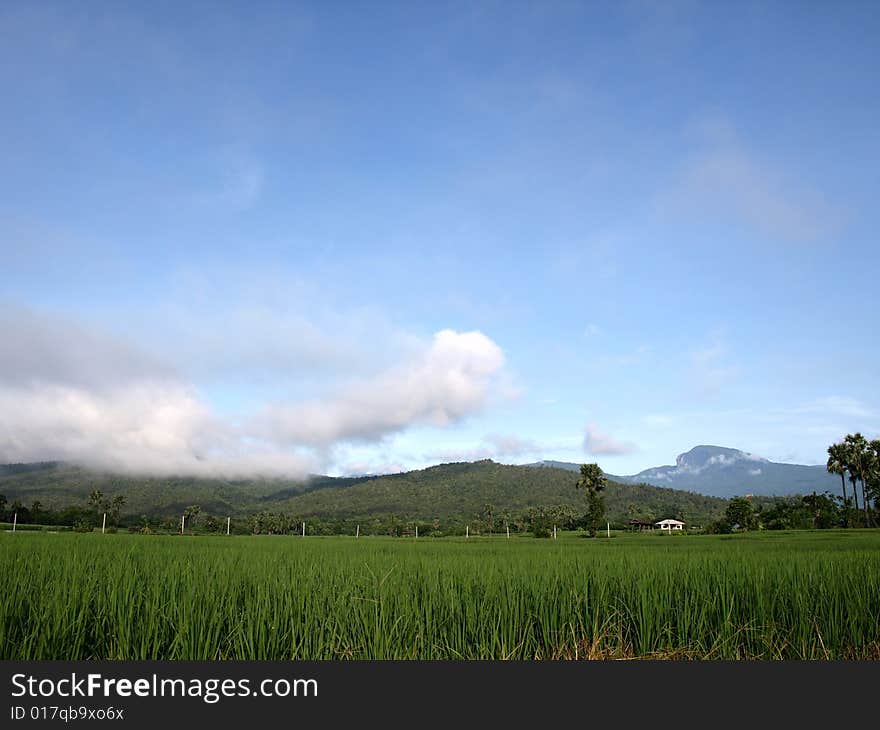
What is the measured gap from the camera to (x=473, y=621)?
16.9 ft

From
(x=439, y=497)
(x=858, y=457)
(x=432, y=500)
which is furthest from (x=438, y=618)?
(x=439, y=497)

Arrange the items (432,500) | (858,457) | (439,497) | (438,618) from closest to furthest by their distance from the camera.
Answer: (438,618)
(858,457)
(432,500)
(439,497)

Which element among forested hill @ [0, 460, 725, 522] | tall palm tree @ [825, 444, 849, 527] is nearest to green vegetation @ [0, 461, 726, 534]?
forested hill @ [0, 460, 725, 522]

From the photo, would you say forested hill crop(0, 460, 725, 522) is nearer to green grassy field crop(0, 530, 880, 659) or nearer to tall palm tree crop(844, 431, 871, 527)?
tall palm tree crop(844, 431, 871, 527)

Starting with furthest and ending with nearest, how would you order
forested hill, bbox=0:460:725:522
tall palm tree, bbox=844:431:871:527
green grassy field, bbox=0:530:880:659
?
forested hill, bbox=0:460:725:522 < tall palm tree, bbox=844:431:871:527 < green grassy field, bbox=0:530:880:659

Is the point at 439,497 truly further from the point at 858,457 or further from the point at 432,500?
the point at 858,457

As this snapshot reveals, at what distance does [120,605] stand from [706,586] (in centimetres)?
605

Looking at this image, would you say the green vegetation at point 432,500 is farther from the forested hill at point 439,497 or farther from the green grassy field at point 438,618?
the green grassy field at point 438,618

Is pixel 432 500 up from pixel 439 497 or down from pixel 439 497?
down

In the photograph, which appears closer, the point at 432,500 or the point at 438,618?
the point at 438,618

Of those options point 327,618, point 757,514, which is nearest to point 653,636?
point 327,618

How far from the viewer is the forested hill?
114 meters

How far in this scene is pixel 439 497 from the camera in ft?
408

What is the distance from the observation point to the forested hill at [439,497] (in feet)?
376
